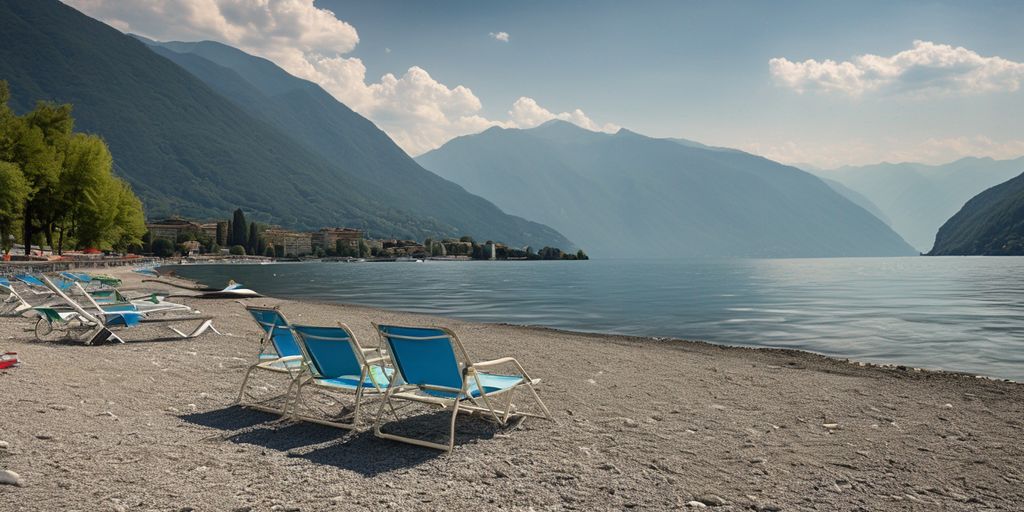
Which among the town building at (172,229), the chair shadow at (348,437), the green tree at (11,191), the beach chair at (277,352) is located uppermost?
the town building at (172,229)

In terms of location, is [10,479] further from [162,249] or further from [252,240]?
[252,240]

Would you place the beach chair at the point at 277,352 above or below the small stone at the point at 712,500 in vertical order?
above

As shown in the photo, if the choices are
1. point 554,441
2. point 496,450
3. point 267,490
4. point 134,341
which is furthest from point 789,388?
point 134,341

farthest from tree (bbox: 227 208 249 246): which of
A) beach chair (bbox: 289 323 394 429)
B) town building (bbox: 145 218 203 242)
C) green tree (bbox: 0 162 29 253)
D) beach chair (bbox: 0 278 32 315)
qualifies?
beach chair (bbox: 289 323 394 429)

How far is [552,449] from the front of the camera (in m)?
5.61

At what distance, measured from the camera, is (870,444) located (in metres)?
6.03

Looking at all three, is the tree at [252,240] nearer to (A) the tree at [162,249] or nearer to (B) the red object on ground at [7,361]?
(A) the tree at [162,249]

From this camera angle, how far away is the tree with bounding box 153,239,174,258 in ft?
474

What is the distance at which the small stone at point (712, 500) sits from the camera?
14.2 ft

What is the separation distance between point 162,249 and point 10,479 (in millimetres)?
158495

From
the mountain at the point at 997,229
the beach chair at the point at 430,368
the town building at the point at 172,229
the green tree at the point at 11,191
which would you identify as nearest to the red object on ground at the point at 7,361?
the beach chair at the point at 430,368

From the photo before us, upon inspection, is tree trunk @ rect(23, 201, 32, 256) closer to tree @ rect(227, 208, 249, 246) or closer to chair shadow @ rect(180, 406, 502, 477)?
chair shadow @ rect(180, 406, 502, 477)

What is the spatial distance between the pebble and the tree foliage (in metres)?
39.4

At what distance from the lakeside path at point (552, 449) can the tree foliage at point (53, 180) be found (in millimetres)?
37428
